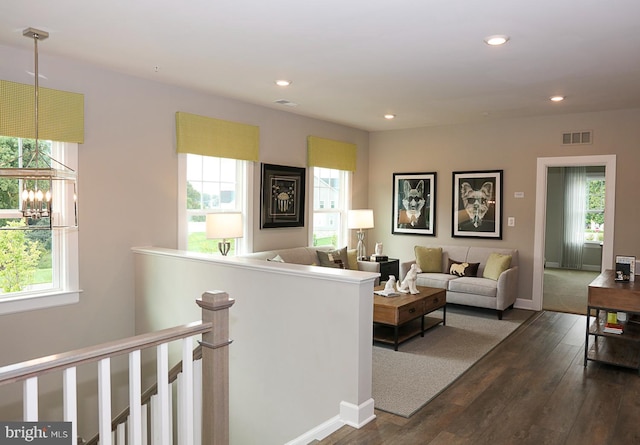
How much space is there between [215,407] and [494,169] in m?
5.71

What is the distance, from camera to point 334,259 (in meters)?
6.17

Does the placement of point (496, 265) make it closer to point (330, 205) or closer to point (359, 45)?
point (330, 205)

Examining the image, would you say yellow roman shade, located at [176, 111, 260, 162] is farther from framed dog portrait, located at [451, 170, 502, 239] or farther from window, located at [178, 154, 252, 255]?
framed dog portrait, located at [451, 170, 502, 239]

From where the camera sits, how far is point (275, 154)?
6.04 meters

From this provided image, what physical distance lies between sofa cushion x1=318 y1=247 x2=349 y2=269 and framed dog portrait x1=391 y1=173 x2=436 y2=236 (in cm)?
156

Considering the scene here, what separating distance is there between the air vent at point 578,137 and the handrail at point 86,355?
574cm

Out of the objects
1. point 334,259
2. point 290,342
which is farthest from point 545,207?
point 290,342

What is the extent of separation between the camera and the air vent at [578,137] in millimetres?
6036

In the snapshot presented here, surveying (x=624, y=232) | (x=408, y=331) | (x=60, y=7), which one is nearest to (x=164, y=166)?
(x=60, y=7)

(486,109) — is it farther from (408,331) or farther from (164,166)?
(164,166)

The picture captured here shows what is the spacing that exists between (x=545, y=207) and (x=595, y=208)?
4619 millimetres

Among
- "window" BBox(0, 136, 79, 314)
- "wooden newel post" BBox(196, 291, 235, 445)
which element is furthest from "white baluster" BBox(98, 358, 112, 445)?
"window" BBox(0, 136, 79, 314)

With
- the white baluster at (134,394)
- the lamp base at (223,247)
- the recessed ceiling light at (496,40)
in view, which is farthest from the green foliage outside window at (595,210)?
the white baluster at (134,394)

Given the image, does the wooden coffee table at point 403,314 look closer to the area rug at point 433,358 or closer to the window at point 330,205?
the area rug at point 433,358
